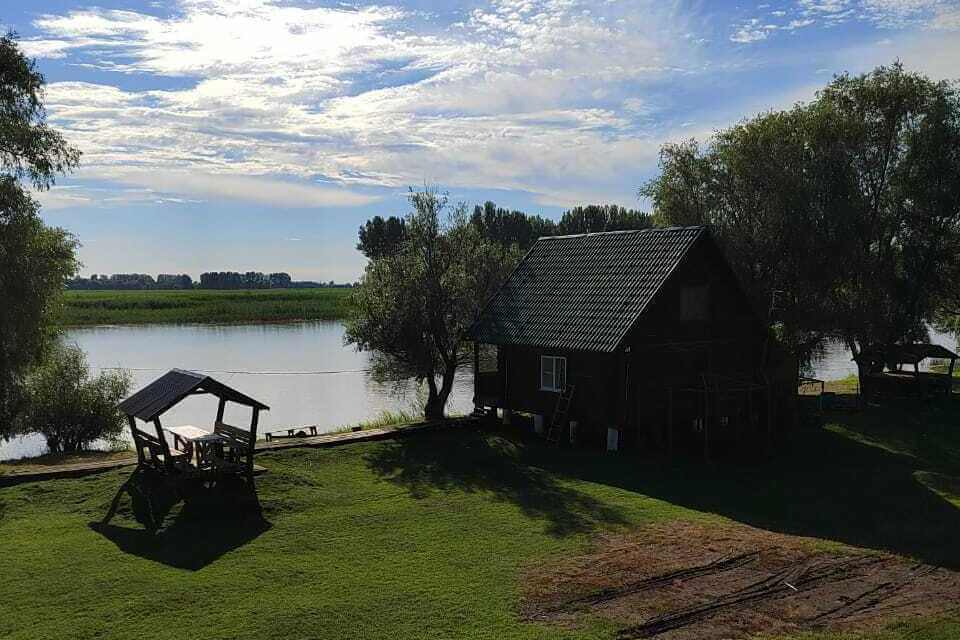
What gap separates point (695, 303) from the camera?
2488cm

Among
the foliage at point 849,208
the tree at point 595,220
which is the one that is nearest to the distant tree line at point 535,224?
the tree at point 595,220

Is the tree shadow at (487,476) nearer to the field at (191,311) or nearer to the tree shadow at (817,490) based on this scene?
the tree shadow at (817,490)

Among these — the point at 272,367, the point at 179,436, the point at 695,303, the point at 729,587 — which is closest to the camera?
the point at 729,587

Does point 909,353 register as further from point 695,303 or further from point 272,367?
point 272,367

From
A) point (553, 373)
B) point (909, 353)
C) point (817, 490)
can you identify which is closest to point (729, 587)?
point (817, 490)

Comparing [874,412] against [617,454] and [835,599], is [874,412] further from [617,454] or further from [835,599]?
[835,599]

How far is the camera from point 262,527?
1549cm

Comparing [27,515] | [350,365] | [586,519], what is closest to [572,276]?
[586,519]

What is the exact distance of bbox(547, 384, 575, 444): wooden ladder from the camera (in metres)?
24.1

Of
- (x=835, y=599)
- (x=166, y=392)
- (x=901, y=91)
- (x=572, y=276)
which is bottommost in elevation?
(x=835, y=599)

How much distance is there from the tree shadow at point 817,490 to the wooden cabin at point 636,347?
170 cm

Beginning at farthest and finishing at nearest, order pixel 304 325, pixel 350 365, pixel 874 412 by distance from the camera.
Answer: pixel 304 325
pixel 350 365
pixel 874 412

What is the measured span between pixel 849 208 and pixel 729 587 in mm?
25150

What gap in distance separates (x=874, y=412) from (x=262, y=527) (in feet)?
81.6
